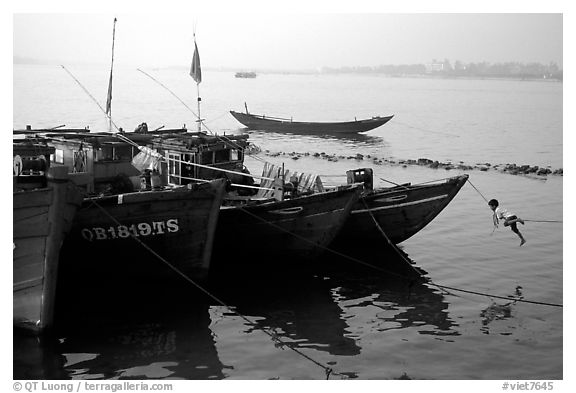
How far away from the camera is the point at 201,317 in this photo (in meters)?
15.7

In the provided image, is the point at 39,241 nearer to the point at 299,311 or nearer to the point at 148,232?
the point at 148,232

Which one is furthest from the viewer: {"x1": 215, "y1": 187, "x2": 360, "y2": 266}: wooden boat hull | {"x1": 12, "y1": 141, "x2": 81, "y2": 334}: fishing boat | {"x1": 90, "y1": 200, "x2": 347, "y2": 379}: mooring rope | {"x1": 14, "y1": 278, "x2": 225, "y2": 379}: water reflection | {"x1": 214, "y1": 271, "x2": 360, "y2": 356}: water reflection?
{"x1": 215, "y1": 187, "x2": 360, "y2": 266}: wooden boat hull

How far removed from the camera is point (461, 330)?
15297mm

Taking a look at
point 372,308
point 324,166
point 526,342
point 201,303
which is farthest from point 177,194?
point 324,166

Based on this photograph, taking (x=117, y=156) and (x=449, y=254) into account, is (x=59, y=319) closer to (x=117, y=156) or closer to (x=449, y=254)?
(x=117, y=156)

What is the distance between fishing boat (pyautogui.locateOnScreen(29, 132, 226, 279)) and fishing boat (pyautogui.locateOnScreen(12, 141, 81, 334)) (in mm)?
1806

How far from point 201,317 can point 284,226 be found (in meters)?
4.03

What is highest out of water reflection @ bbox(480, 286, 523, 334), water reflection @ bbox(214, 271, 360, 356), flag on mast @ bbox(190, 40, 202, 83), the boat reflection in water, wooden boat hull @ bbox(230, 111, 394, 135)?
flag on mast @ bbox(190, 40, 202, 83)

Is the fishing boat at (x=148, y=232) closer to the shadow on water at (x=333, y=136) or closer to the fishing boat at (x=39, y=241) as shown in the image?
the fishing boat at (x=39, y=241)

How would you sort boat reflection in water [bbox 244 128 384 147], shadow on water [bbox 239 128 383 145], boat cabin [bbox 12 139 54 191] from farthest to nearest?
shadow on water [bbox 239 128 383 145] < boat reflection in water [bbox 244 128 384 147] < boat cabin [bbox 12 139 54 191]

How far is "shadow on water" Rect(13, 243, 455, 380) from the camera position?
13.1m

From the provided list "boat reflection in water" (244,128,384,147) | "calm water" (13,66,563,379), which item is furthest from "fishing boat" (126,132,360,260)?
"boat reflection in water" (244,128,384,147)

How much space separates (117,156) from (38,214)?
621 cm

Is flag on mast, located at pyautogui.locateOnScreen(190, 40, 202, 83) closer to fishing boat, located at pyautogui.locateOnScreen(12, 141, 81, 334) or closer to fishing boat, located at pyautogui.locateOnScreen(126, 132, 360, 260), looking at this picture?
fishing boat, located at pyautogui.locateOnScreen(126, 132, 360, 260)
